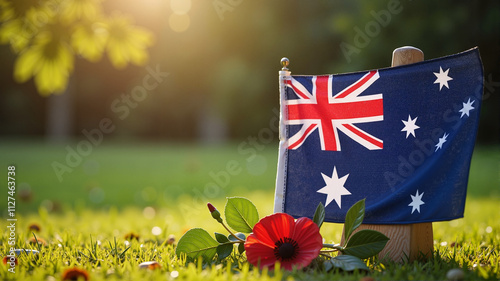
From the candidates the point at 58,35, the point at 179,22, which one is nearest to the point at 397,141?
the point at 58,35

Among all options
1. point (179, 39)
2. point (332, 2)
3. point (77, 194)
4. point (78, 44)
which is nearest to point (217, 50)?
point (179, 39)

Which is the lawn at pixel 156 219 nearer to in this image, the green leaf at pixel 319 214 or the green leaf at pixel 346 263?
the green leaf at pixel 346 263

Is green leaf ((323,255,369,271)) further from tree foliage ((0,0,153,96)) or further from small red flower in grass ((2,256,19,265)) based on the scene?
tree foliage ((0,0,153,96))

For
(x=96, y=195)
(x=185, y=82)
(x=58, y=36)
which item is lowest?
(x=96, y=195)

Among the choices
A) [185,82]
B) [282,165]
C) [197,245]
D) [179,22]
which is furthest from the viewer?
[185,82]

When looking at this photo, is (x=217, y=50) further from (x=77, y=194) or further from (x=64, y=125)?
(x=77, y=194)

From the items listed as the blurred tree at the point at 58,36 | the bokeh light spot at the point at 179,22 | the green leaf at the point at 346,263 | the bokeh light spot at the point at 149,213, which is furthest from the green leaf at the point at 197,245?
the bokeh light spot at the point at 179,22

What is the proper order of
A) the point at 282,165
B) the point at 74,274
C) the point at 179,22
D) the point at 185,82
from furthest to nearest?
the point at 185,82
the point at 179,22
the point at 282,165
the point at 74,274

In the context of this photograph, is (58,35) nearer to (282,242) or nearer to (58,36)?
(58,36)
